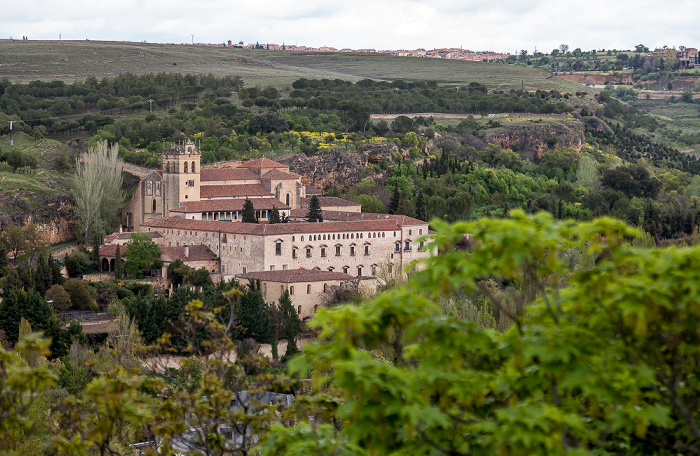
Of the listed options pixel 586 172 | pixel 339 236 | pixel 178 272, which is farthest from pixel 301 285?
pixel 586 172

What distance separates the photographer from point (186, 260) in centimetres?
4769

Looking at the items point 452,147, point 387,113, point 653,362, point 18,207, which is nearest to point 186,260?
point 18,207

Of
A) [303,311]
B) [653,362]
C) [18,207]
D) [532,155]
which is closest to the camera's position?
[653,362]

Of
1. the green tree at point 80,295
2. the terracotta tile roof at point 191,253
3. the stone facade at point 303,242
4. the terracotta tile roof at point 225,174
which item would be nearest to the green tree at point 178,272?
the terracotta tile roof at point 191,253

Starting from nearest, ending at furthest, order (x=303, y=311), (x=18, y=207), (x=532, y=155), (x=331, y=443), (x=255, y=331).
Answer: (x=331, y=443)
(x=255, y=331)
(x=303, y=311)
(x=18, y=207)
(x=532, y=155)

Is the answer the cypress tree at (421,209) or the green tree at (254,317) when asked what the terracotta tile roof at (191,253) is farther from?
the cypress tree at (421,209)

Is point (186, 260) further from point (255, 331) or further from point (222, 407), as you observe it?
point (222, 407)

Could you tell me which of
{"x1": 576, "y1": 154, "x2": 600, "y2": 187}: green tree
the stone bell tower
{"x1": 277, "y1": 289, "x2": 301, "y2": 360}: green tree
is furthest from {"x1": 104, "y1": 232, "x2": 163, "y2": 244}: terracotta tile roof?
{"x1": 576, "y1": 154, "x2": 600, "y2": 187}: green tree

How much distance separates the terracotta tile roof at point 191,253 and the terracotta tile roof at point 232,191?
6.54 meters

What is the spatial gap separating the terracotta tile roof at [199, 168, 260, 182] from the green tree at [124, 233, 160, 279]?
904cm

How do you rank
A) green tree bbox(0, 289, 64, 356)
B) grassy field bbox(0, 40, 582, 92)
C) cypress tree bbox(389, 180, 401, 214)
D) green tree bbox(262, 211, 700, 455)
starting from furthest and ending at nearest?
grassy field bbox(0, 40, 582, 92)
cypress tree bbox(389, 180, 401, 214)
green tree bbox(0, 289, 64, 356)
green tree bbox(262, 211, 700, 455)

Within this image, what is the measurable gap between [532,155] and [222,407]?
75008 millimetres

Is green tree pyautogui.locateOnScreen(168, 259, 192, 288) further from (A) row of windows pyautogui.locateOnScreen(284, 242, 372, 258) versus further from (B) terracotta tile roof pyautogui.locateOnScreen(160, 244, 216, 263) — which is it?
(A) row of windows pyautogui.locateOnScreen(284, 242, 372, 258)

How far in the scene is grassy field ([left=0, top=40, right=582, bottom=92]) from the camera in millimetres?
111812
